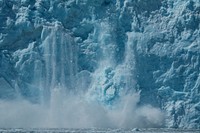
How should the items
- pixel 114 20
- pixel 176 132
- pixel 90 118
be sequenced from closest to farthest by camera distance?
pixel 176 132 < pixel 90 118 < pixel 114 20

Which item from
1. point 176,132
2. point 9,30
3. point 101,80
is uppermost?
point 9,30

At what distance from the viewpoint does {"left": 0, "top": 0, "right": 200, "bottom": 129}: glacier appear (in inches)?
567

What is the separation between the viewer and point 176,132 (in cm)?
1276

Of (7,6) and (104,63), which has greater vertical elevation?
(7,6)

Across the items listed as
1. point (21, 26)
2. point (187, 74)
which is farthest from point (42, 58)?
point (187, 74)

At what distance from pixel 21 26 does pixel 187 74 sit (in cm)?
528

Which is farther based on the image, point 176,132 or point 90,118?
point 90,118

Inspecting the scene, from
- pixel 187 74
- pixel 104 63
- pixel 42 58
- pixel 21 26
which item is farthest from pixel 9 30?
pixel 187 74

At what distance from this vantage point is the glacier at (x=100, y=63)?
14.4m

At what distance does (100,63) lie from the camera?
15.1 m

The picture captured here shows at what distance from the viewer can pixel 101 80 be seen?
14.8 m

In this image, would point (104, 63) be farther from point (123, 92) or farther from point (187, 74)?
point (187, 74)

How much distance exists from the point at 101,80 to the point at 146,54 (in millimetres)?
1660

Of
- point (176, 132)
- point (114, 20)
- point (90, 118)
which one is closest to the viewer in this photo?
point (176, 132)
